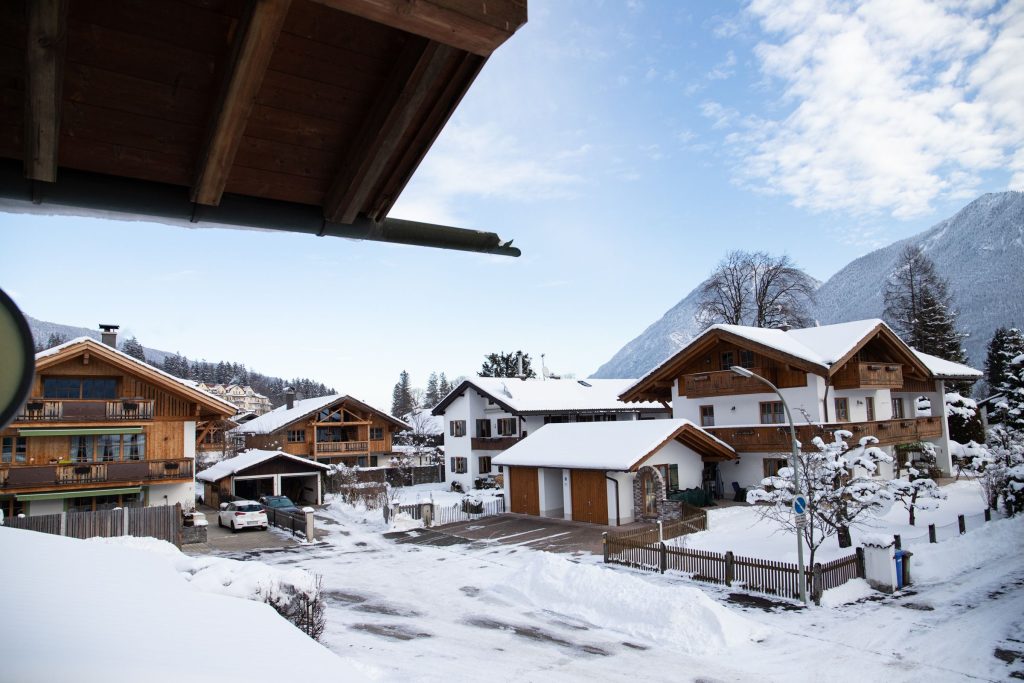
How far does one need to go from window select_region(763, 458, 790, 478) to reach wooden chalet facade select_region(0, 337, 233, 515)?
27826 mm

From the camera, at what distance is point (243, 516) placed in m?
29.5

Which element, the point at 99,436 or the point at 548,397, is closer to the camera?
the point at 99,436

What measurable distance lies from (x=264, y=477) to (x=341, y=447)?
9.94m

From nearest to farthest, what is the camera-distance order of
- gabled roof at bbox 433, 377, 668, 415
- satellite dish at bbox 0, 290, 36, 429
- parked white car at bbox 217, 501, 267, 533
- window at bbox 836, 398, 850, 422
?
1. satellite dish at bbox 0, 290, 36, 429
2. parked white car at bbox 217, 501, 267, 533
3. window at bbox 836, 398, 850, 422
4. gabled roof at bbox 433, 377, 668, 415

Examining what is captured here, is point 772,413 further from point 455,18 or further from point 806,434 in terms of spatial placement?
point 455,18

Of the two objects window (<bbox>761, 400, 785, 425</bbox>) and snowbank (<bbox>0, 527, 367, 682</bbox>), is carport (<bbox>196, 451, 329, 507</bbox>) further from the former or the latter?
snowbank (<bbox>0, 527, 367, 682</bbox>)

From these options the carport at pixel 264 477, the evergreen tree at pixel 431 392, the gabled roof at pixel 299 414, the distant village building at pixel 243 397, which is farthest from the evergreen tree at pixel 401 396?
the carport at pixel 264 477

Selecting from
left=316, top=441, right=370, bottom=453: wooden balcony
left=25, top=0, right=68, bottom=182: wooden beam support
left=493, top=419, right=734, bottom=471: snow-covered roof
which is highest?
left=25, top=0, right=68, bottom=182: wooden beam support

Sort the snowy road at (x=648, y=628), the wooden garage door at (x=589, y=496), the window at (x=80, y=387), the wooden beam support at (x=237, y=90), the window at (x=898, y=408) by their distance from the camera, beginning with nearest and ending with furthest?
the wooden beam support at (x=237, y=90) → the snowy road at (x=648, y=628) → the wooden garage door at (x=589, y=496) → the window at (x=80, y=387) → the window at (x=898, y=408)

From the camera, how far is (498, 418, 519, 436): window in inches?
1738

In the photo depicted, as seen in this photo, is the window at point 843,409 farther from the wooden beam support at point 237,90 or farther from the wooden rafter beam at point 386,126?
the wooden beam support at point 237,90

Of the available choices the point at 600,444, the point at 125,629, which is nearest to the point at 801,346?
the point at 600,444

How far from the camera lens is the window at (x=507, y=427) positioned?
44156 mm

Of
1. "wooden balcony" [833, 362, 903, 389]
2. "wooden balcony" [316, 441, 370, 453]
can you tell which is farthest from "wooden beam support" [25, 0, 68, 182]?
"wooden balcony" [316, 441, 370, 453]
